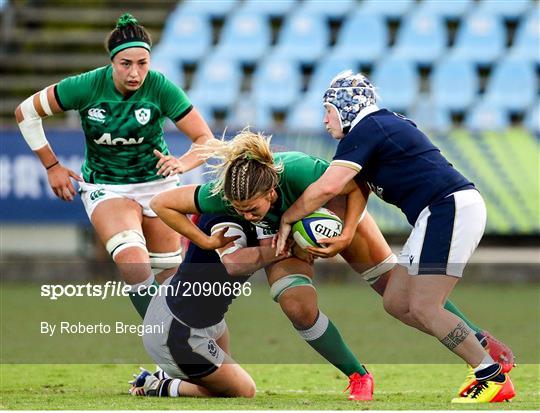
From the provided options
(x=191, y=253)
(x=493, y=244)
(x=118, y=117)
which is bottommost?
(x=493, y=244)

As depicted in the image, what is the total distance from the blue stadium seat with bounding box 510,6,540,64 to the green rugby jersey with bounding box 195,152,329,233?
13436 millimetres

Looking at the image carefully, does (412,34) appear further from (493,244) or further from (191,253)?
(191,253)

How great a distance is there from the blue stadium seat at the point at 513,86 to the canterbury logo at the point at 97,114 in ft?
39.8

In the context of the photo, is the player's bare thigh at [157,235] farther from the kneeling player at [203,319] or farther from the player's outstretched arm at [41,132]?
the kneeling player at [203,319]

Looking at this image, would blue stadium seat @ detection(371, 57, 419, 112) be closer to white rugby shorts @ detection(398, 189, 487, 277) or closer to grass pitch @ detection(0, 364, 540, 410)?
grass pitch @ detection(0, 364, 540, 410)

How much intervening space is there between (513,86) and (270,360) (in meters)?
11.4

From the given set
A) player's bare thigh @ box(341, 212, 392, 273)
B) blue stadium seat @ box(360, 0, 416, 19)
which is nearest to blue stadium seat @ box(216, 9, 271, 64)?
blue stadium seat @ box(360, 0, 416, 19)

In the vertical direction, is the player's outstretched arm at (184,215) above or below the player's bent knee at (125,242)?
above

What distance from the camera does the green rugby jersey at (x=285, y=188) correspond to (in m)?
5.82

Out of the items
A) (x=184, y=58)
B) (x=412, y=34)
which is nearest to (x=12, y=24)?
(x=184, y=58)

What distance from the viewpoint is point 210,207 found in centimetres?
582

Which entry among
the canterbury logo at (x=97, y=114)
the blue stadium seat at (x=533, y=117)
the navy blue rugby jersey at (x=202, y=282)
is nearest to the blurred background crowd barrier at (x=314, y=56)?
the blue stadium seat at (x=533, y=117)

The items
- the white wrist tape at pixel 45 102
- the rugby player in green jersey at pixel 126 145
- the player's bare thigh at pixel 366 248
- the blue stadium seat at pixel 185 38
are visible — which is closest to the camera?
the player's bare thigh at pixel 366 248

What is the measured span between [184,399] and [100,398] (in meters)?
0.44
